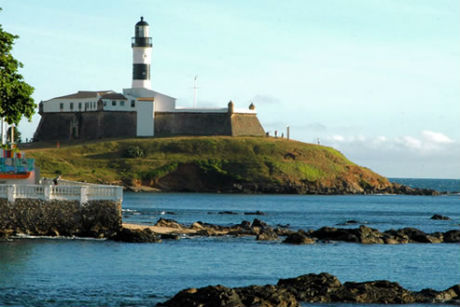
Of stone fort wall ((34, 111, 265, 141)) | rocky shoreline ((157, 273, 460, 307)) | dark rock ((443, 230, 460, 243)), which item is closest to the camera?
rocky shoreline ((157, 273, 460, 307))

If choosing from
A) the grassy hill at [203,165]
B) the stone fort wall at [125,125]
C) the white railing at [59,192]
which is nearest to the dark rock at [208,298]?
the white railing at [59,192]

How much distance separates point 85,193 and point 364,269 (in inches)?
662

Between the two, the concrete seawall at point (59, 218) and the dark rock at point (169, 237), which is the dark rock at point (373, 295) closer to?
the concrete seawall at point (59, 218)

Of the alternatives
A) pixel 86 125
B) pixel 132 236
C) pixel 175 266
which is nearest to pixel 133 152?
pixel 86 125

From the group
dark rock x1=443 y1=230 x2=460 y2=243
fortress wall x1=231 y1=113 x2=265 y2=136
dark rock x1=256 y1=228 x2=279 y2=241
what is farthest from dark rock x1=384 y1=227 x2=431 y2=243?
fortress wall x1=231 y1=113 x2=265 y2=136

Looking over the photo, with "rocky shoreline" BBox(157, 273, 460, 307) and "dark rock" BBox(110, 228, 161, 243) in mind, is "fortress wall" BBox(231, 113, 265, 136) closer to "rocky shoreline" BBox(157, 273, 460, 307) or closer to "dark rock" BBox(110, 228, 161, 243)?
"dark rock" BBox(110, 228, 161, 243)

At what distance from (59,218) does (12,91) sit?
26.2ft

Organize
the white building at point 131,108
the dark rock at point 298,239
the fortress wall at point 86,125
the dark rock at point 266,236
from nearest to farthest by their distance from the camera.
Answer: the dark rock at point 298,239, the dark rock at point 266,236, the white building at point 131,108, the fortress wall at point 86,125

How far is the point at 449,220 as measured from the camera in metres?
93.1

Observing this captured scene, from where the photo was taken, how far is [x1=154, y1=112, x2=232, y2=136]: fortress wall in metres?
166

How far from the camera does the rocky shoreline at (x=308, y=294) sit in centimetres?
3047

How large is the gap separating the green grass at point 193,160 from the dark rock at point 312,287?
355ft

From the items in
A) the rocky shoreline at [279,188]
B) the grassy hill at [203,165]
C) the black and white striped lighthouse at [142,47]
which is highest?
the black and white striped lighthouse at [142,47]

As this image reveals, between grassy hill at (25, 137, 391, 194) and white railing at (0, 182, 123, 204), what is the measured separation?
8931cm
